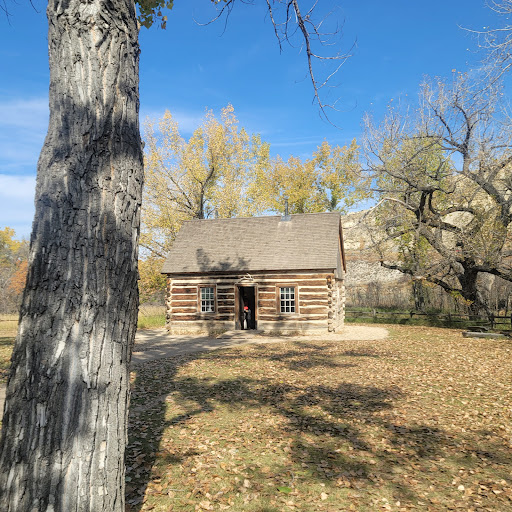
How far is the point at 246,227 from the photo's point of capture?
955 inches

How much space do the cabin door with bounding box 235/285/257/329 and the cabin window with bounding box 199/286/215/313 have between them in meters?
1.52

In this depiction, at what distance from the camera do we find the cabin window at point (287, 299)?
21.7m

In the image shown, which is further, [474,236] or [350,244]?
[350,244]

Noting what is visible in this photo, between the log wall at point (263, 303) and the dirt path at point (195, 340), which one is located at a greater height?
the log wall at point (263, 303)

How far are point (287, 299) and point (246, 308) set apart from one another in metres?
2.64

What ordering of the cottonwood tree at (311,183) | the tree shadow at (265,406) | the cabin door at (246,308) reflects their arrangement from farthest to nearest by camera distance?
the cottonwood tree at (311,183), the cabin door at (246,308), the tree shadow at (265,406)

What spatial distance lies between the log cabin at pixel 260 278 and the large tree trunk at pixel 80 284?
18108mm

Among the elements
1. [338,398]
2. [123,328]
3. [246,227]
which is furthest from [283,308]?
[123,328]

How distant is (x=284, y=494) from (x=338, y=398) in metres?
4.40

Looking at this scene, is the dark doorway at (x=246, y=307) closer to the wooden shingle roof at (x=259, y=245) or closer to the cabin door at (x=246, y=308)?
the cabin door at (x=246, y=308)

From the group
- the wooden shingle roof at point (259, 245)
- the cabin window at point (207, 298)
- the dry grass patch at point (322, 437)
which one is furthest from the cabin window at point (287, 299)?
the dry grass patch at point (322, 437)

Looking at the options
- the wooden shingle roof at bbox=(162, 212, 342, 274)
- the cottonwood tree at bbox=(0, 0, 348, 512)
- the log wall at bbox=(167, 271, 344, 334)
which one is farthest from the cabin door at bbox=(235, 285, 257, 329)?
the cottonwood tree at bbox=(0, 0, 348, 512)

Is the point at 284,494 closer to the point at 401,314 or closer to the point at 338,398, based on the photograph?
the point at 338,398

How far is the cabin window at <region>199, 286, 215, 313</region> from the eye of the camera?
22.7 metres
